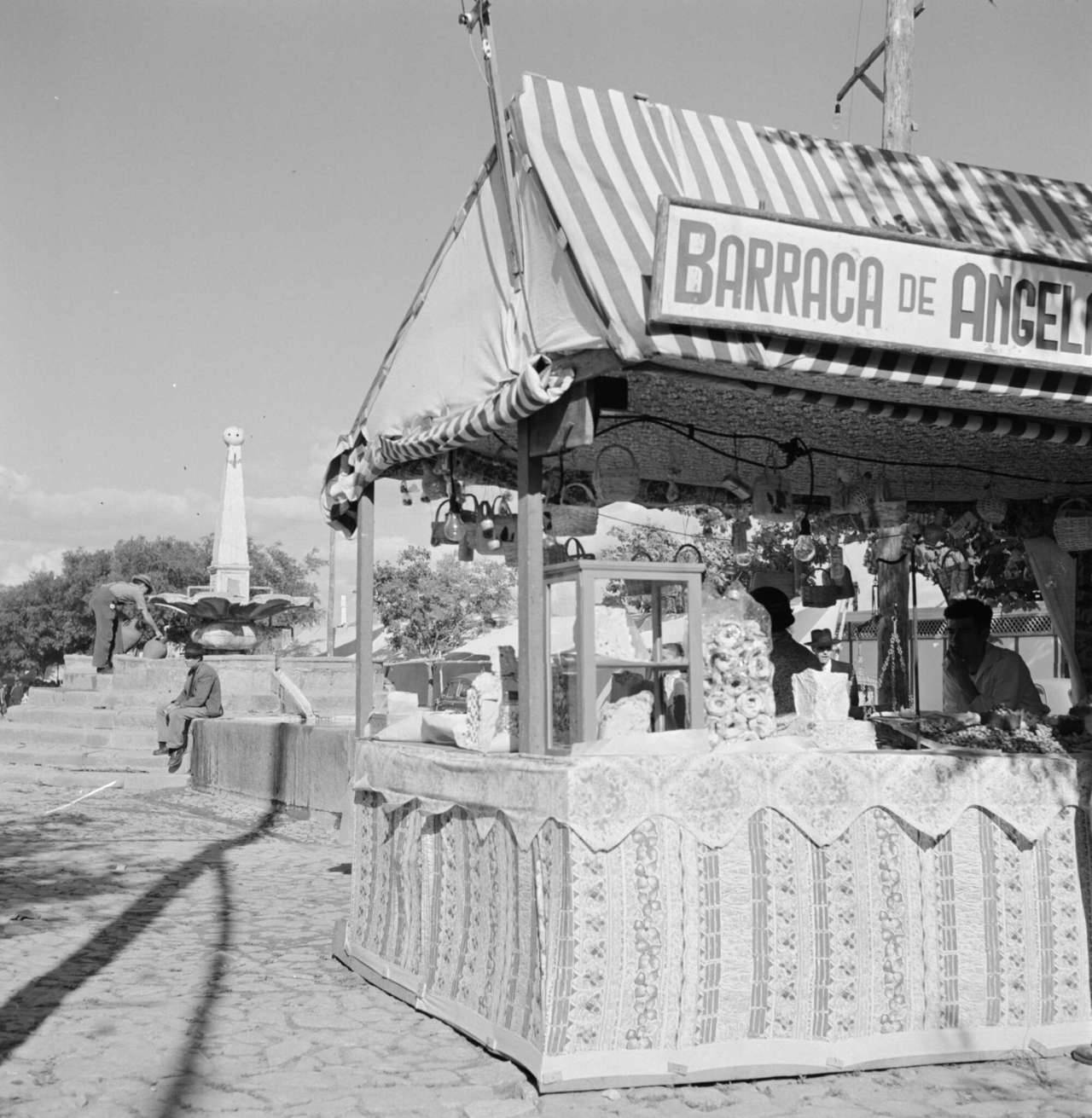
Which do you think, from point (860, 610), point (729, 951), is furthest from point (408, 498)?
point (860, 610)

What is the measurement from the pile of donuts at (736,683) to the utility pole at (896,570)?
6087 millimetres

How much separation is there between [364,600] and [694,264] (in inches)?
134

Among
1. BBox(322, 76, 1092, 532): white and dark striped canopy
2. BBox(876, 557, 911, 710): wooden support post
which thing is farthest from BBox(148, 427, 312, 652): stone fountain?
BBox(322, 76, 1092, 532): white and dark striped canopy

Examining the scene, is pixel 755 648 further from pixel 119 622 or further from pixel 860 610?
pixel 860 610

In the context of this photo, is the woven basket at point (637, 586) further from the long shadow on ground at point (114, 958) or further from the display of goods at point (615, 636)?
the long shadow on ground at point (114, 958)

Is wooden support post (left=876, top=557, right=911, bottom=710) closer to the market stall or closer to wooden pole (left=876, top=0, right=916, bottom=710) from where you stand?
wooden pole (left=876, top=0, right=916, bottom=710)

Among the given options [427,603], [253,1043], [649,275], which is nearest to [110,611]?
[253,1043]

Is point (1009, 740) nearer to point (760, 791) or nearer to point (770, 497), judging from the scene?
point (760, 791)

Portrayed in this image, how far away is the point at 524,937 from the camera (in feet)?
17.3

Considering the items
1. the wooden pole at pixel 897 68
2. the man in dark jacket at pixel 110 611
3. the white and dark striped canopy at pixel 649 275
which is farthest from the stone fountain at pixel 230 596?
the white and dark striped canopy at pixel 649 275

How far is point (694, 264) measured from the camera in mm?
4891

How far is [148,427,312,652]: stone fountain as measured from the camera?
26.6m

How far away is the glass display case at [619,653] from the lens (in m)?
5.36

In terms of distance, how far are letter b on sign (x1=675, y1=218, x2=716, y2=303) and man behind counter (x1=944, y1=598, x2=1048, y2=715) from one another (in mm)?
3477
